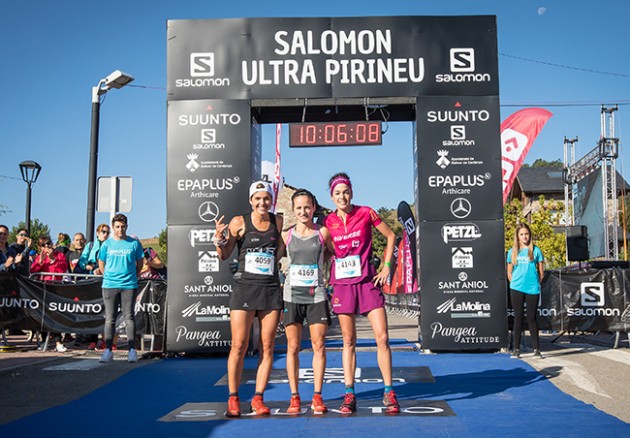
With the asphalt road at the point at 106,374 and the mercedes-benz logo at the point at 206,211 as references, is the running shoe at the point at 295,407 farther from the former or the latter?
the mercedes-benz logo at the point at 206,211

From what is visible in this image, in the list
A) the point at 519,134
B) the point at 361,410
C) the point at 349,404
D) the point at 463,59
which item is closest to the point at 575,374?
the point at 361,410

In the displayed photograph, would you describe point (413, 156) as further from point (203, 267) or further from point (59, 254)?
point (59, 254)

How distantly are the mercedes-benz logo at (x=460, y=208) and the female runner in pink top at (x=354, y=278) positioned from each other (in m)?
4.46

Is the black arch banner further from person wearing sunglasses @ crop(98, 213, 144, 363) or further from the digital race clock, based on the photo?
the digital race clock

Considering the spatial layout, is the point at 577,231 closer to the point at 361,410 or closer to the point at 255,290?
the point at 361,410

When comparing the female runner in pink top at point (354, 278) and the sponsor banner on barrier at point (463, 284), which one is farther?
the sponsor banner on barrier at point (463, 284)

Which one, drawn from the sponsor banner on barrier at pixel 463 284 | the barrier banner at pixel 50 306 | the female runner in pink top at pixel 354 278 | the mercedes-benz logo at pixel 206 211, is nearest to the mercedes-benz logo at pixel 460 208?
the sponsor banner on barrier at pixel 463 284

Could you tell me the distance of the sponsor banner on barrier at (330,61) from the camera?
34.0 feet

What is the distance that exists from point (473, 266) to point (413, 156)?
79.6 inches

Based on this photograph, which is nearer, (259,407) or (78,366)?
(259,407)

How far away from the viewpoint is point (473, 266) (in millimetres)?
10180

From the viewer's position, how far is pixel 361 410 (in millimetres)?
5730

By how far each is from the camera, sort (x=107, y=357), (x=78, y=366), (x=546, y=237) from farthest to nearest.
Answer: (x=546, y=237) → (x=107, y=357) → (x=78, y=366)

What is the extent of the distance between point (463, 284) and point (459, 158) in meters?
1.86
